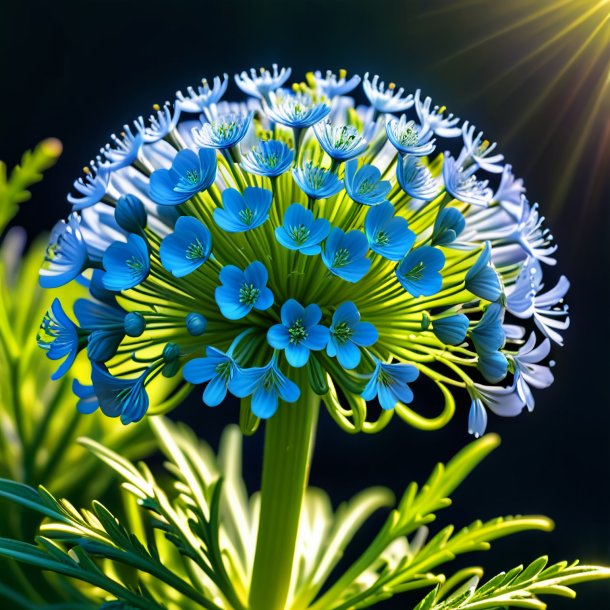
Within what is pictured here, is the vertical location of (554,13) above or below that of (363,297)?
above

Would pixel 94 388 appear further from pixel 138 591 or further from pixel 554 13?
pixel 554 13

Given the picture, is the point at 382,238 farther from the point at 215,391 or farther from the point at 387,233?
the point at 215,391

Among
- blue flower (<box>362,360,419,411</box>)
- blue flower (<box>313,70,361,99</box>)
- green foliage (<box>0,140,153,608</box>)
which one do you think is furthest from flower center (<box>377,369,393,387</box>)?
green foliage (<box>0,140,153,608</box>)

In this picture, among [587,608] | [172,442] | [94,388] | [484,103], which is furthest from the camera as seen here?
[484,103]

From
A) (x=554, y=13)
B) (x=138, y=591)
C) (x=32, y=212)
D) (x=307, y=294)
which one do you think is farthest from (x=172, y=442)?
(x=554, y=13)

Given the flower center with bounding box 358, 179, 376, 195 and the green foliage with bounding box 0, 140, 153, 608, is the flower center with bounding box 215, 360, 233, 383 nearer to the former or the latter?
the flower center with bounding box 358, 179, 376, 195

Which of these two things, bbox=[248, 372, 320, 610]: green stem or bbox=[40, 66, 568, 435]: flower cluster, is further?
bbox=[248, 372, 320, 610]: green stem

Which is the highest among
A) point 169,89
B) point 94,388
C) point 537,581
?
point 169,89
